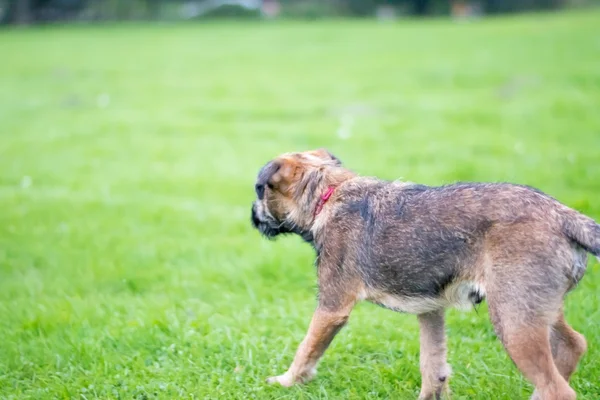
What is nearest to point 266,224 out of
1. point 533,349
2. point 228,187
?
point 533,349

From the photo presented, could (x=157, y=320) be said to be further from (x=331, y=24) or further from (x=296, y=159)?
(x=331, y=24)

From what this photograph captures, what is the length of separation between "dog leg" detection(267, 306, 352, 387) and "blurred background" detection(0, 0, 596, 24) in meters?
39.9

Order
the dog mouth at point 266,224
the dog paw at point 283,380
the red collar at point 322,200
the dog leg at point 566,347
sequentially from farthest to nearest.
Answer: the dog mouth at point 266,224 → the red collar at point 322,200 → the dog paw at point 283,380 → the dog leg at point 566,347

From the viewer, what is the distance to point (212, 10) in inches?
1791

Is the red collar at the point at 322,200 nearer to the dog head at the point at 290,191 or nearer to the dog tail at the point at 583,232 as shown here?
the dog head at the point at 290,191

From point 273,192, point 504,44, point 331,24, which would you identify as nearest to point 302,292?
point 273,192

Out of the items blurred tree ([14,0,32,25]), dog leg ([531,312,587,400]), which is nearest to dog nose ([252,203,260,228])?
dog leg ([531,312,587,400])

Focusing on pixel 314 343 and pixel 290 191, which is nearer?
pixel 314 343

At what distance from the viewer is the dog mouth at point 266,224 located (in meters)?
5.47

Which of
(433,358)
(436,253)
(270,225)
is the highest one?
(436,253)

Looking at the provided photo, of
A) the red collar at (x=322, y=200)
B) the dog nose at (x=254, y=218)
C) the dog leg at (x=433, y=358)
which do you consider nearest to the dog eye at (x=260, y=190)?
the dog nose at (x=254, y=218)

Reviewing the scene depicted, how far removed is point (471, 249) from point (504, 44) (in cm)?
2157

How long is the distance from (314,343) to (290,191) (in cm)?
106

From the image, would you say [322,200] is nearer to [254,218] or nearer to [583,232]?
[254,218]
